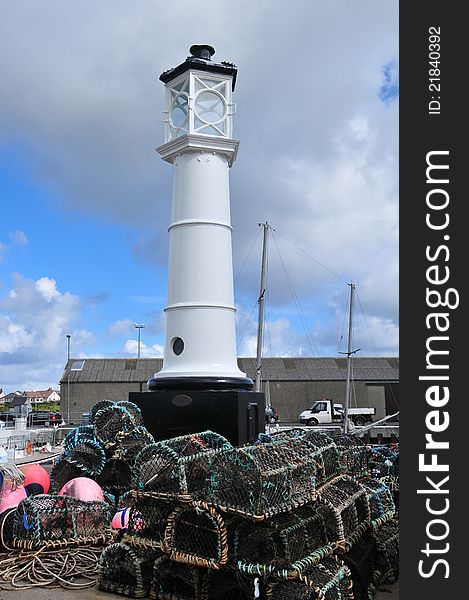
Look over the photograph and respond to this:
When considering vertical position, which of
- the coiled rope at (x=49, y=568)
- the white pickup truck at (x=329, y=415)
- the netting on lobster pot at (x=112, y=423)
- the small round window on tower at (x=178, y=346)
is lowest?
the coiled rope at (x=49, y=568)

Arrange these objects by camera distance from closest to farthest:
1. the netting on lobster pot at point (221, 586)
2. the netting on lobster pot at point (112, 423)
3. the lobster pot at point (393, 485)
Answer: the netting on lobster pot at point (221, 586) < the lobster pot at point (393, 485) < the netting on lobster pot at point (112, 423)

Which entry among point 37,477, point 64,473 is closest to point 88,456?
point 64,473

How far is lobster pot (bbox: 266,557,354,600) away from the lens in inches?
232

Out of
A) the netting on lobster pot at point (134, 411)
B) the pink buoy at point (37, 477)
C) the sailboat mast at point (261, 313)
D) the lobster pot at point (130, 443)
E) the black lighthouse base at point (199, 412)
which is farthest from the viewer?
the sailboat mast at point (261, 313)

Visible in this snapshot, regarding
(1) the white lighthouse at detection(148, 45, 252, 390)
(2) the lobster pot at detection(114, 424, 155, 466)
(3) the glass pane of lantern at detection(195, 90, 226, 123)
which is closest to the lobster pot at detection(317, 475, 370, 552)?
(2) the lobster pot at detection(114, 424, 155, 466)

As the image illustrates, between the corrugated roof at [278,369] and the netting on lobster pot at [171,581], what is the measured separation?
41720 mm

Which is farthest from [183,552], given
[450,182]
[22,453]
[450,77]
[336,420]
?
[336,420]

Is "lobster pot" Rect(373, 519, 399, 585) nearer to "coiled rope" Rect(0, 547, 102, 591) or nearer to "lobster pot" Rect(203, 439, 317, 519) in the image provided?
"lobster pot" Rect(203, 439, 317, 519)

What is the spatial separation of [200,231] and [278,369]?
40.5 meters

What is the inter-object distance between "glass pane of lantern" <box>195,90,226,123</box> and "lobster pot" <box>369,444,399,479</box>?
7.24m

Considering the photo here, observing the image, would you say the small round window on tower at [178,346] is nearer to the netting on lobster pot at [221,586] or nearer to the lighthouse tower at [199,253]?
the lighthouse tower at [199,253]

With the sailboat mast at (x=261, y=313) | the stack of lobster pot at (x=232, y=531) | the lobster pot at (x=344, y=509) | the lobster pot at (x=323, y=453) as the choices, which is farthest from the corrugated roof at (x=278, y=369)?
the stack of lobster pot at (x=232, y=531)

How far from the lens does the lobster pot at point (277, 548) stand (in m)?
5.98

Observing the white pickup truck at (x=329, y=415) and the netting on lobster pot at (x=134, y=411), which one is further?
the white pickup truck at (x=329, y=415)
